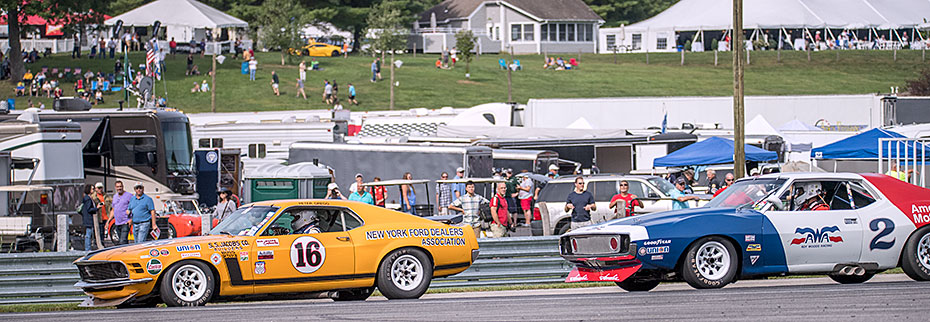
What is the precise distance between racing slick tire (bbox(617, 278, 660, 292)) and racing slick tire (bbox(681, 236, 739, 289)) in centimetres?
78

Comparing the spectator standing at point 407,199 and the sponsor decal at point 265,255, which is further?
the spectator standing at point 407,199

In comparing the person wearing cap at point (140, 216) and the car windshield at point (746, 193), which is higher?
the car windshield at point (746, 193)

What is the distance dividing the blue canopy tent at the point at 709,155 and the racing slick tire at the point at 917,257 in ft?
44.4

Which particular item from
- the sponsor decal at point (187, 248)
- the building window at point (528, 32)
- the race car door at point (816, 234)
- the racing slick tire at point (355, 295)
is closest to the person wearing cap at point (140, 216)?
the racing slick tire at point (355, 295)

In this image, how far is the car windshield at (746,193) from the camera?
11.8m

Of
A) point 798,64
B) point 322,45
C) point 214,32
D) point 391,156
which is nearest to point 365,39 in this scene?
point 322,45

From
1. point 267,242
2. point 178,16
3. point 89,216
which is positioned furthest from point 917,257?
point 178,16

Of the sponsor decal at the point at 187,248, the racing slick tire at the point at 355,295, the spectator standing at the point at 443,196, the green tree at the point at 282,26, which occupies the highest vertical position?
the green tree at the point at 282,26

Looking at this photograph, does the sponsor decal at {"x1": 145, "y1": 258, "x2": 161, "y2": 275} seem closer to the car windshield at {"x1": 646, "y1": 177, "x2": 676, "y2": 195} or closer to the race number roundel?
the race number roundel

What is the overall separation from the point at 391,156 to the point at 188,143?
15.9 feet

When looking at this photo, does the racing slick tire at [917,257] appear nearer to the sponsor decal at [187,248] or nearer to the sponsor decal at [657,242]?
the sponsor decal at [657,242]

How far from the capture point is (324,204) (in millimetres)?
12102

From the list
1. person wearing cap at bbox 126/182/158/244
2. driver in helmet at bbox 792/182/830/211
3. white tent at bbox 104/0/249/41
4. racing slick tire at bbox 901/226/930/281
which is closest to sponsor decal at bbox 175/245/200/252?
person wearing cap at bbox 126/182/158/244

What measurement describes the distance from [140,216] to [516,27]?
64.0m
